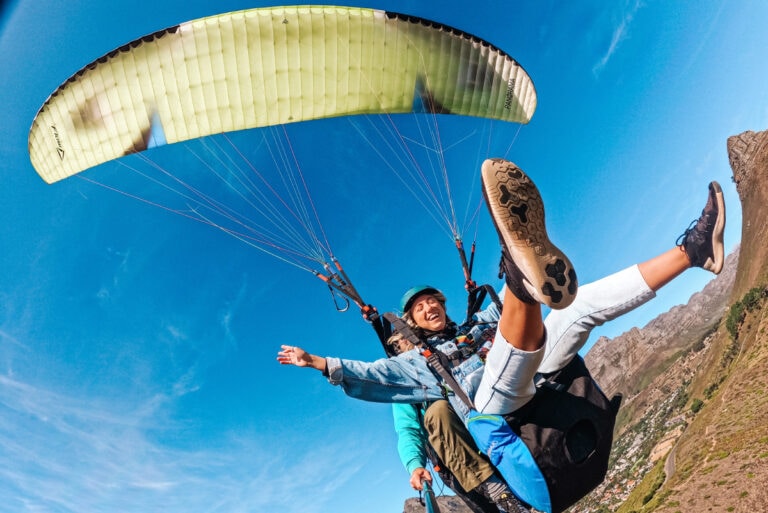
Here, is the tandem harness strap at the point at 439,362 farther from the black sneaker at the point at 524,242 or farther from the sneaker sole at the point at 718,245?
the sneaker sole at the point at 718,245

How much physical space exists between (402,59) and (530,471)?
6.89 m

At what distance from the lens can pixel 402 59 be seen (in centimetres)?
773

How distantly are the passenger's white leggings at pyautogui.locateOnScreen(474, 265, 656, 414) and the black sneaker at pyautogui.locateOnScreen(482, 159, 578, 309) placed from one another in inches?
14.8

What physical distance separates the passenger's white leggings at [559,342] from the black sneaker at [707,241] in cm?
49

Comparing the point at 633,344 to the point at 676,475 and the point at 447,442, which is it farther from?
the point at 447,442

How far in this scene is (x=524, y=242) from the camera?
106 inches

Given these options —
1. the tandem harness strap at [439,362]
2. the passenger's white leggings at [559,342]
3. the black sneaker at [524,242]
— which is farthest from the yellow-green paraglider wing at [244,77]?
the passenger's white leggings at [559,342]

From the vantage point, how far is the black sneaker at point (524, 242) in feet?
8.21

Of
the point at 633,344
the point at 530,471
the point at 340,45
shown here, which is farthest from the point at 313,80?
the point at 633,344

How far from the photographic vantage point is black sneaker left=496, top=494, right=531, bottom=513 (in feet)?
11.4

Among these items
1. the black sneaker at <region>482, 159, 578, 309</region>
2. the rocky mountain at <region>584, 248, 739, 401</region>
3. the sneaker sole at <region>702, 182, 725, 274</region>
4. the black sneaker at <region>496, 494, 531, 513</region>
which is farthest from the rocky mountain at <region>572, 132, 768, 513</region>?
the black sneaker at <region>482, 159, 578, 309</region>

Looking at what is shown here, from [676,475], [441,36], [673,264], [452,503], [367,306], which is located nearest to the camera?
[673,264]

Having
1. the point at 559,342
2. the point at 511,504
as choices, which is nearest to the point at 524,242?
the point at 559,342

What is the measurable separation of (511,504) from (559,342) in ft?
4.74
